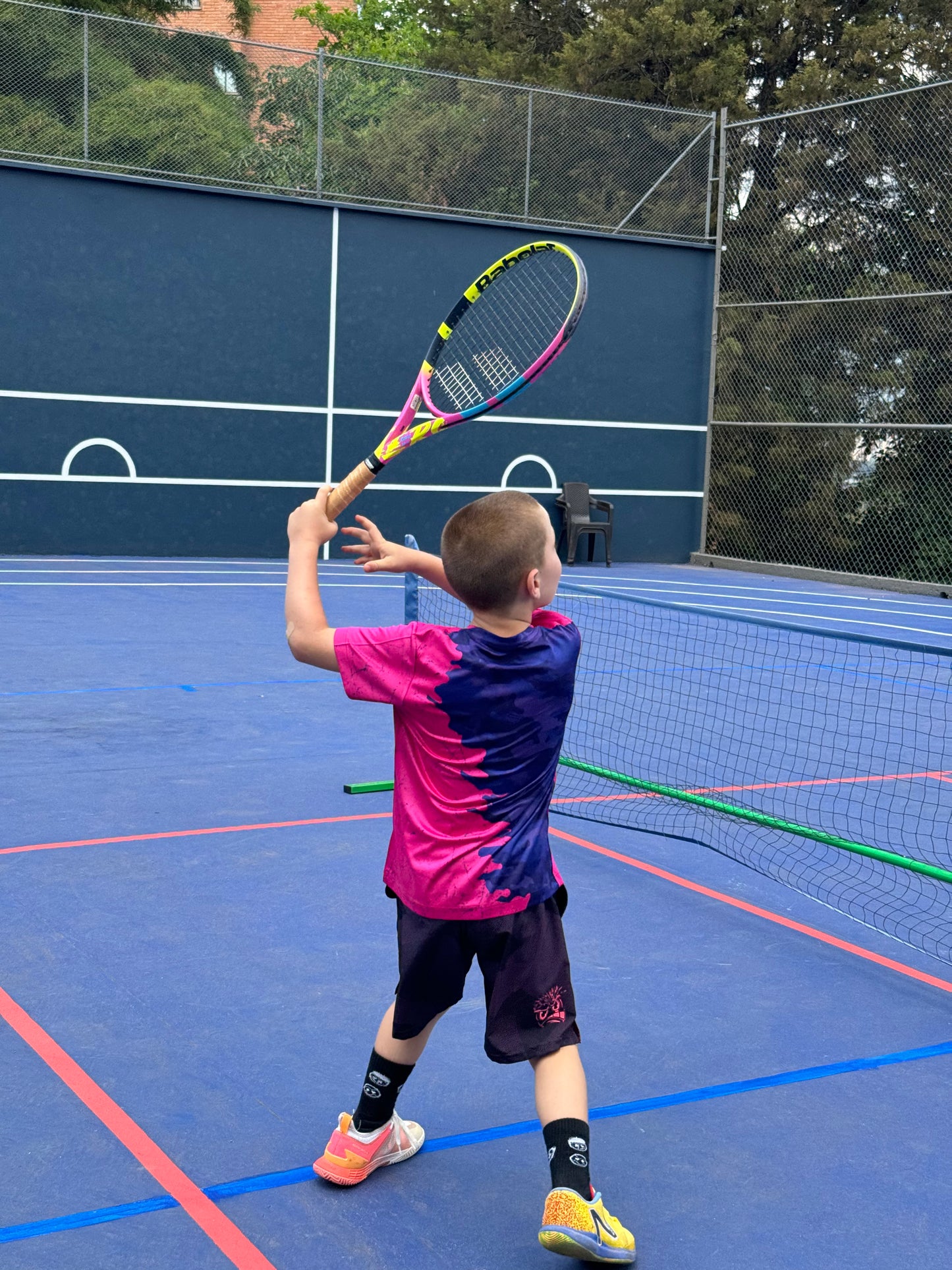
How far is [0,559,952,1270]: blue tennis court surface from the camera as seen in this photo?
2.38 meters

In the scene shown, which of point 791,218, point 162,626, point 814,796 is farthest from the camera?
point 791,218

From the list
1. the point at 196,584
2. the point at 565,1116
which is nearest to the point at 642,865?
the point at 565,1116

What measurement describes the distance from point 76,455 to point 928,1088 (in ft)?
41.8

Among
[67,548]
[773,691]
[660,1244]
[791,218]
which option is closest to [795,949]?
[660,1244]

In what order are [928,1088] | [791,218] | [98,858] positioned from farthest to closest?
1. [791,218]
2. [98,858]
3. [928,1088]

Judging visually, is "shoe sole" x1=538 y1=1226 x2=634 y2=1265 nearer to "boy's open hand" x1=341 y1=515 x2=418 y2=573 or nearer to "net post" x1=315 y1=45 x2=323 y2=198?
"boy's open hand" x1=341 y1=515 x2=418 y2=573

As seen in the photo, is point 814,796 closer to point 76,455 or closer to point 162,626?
point 162,626

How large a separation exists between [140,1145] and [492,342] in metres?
11.4

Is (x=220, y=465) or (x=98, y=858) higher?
(x=220, y=465)

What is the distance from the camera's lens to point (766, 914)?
4172mm

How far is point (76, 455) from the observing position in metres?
14.3

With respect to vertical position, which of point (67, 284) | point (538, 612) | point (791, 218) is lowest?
point (538, 612)

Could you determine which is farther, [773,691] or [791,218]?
[791,218]

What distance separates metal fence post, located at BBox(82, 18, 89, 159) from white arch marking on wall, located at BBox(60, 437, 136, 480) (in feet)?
9.84
